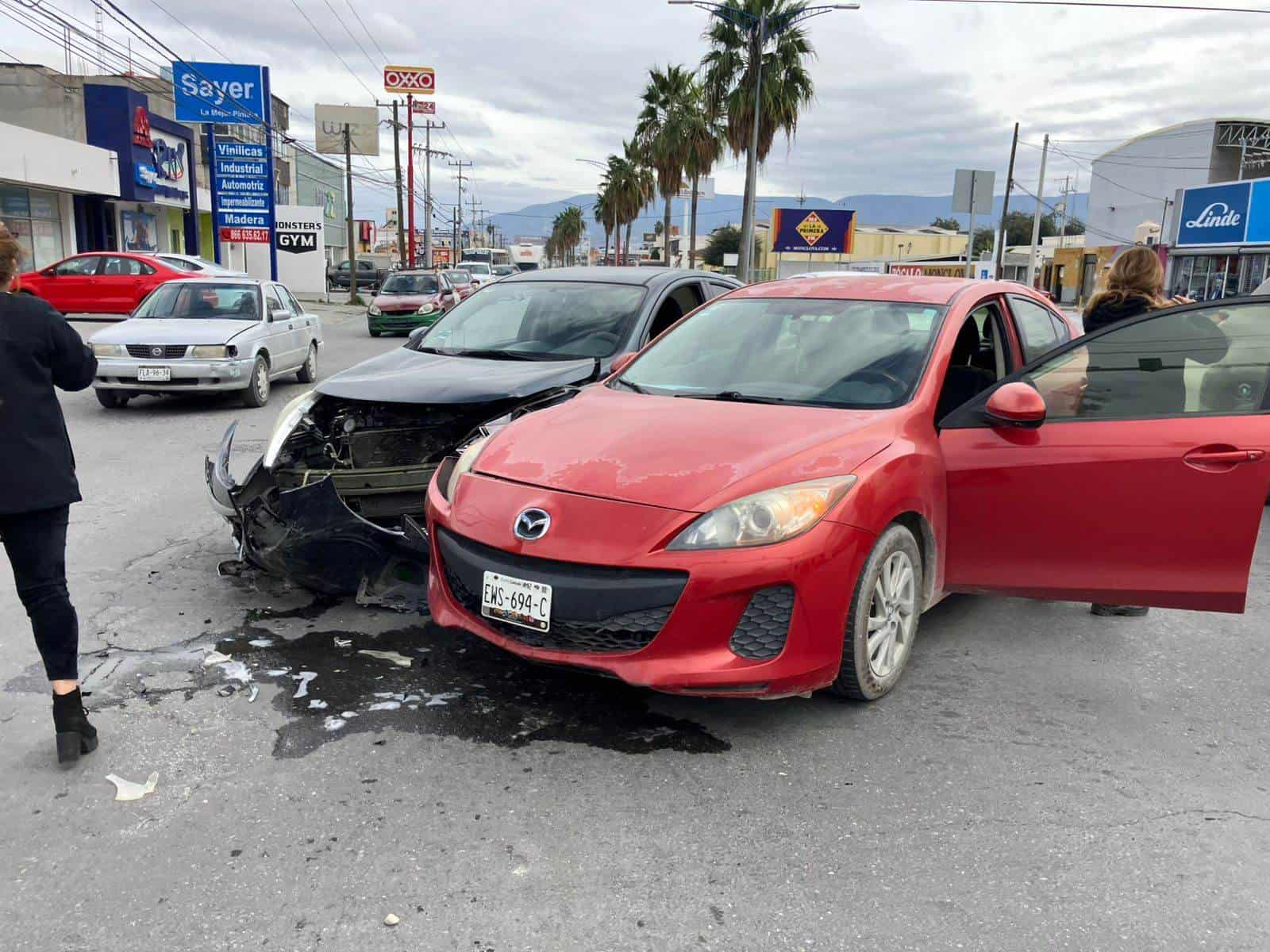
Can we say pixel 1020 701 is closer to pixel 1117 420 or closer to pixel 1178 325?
pixel 1117 420

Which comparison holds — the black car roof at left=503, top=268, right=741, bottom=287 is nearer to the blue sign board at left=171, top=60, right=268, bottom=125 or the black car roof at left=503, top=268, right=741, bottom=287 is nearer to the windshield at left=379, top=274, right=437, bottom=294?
the windshield at left=379, top=274, right=437, bottom=294

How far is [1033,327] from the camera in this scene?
18.2 feet

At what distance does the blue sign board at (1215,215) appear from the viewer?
3741 cm

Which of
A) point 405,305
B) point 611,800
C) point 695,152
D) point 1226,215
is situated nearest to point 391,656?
point 611,800

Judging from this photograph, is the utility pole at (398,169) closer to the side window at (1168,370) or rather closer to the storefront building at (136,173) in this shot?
the storefront building at (136,173)

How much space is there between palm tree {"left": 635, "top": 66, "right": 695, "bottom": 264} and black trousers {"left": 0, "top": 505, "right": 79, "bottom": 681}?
131 ft

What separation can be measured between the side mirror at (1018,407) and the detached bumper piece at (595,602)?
1626 mm

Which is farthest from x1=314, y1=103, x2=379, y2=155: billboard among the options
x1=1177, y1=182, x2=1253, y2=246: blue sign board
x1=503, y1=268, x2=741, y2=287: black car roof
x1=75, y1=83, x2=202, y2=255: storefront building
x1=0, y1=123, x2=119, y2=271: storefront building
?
x1=503, y1=268, x2=741, y2=287: black car roof

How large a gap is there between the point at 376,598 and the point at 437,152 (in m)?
76.1

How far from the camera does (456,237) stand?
371 ft

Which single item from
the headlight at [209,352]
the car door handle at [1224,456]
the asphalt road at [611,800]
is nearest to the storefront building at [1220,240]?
the headlight at [209,352]

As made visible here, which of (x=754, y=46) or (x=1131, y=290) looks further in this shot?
(x=754, y=46)

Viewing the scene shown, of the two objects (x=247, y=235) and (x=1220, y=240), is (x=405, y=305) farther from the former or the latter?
(x=1220, y=240)

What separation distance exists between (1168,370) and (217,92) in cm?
3041
